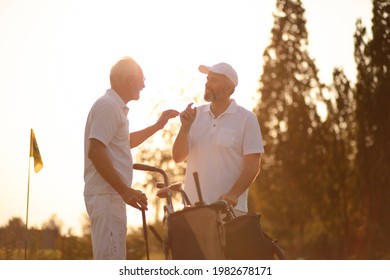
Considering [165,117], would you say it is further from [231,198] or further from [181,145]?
[231,198]

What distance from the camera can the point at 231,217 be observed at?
5203 mm

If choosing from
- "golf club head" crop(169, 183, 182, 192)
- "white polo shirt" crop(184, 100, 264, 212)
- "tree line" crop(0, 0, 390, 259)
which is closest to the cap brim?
"white polo shirt" crop(184, 100, 264, 212)

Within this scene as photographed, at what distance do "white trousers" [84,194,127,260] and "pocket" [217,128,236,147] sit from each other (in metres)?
0.98

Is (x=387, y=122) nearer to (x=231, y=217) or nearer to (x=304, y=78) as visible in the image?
(x=304, y=78)

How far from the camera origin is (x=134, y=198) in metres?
5.11

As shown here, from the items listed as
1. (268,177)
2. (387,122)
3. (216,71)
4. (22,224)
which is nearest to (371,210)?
(387,122)

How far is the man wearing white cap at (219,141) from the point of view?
5.95 metres

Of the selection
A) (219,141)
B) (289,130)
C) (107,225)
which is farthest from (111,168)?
(289,130)

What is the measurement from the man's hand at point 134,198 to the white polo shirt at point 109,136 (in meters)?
0.18

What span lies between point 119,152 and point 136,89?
431 millimetres

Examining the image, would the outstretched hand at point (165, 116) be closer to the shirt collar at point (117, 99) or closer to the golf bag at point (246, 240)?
the shirt collar at point (117, 99)

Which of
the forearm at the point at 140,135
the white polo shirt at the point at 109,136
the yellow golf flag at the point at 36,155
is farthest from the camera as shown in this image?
the yellow golf flag at the point at 36,155

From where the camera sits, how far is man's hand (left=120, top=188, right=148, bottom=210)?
16.8 feet

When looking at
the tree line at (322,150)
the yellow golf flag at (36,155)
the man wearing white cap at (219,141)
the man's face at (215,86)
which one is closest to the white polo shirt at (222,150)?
the man wearing white cap at (219,141)
